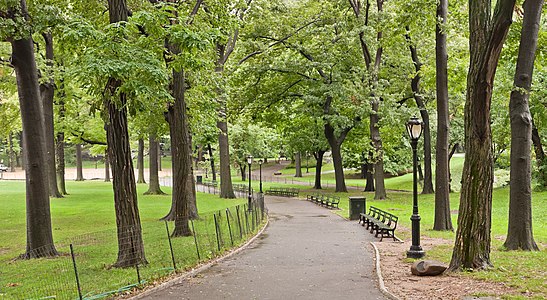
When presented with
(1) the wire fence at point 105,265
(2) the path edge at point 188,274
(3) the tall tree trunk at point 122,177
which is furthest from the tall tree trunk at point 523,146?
(3) the tall tree trunk at point 122,177

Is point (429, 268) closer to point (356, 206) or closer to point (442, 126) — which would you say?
point (442, 126)

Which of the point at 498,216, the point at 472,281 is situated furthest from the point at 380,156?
the point at 472,281

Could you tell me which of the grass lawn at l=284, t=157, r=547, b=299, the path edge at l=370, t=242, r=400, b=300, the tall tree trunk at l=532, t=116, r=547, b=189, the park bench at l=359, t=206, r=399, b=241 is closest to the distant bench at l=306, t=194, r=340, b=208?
the grass lawn at l=284, t=157, r=547, b=299

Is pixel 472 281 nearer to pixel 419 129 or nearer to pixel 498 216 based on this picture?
pixel 419 129

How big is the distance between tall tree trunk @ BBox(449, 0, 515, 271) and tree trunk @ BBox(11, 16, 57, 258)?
34.3 ft

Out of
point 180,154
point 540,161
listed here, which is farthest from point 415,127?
point 540,161

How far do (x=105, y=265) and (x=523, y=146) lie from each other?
11.2m

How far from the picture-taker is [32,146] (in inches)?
520

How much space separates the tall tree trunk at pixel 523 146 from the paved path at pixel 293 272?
4038 mm

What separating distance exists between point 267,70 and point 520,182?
24.1 m

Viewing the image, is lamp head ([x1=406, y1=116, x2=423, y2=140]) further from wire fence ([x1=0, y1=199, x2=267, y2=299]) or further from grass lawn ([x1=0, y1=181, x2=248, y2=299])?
wire fence ([x1=0, y1=199, x2=267, y2=299])

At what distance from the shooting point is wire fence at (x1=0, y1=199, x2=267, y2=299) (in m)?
9.21

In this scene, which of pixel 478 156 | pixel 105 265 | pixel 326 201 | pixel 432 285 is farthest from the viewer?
pixel 326 201

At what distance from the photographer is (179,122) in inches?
672
